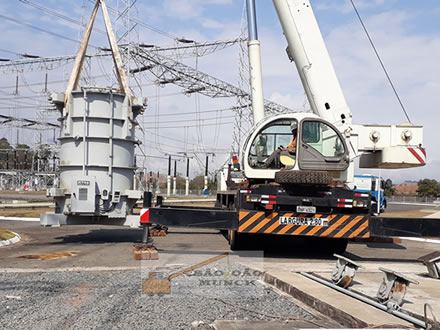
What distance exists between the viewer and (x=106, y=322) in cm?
549

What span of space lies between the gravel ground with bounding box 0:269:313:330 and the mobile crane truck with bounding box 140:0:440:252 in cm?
255

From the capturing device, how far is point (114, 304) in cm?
630

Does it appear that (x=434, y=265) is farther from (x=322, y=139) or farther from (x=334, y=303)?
(x=334, y=303)

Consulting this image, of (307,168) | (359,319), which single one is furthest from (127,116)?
(359,319)

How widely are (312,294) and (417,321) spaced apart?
1.60m

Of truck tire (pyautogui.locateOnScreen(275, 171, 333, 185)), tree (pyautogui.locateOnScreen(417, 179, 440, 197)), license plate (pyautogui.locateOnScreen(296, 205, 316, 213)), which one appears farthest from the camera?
tree (pyautogui.locateOnScreen(417, 179, 440, 197))

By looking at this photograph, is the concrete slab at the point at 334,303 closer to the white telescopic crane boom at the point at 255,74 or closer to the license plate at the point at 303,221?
the license plate at the point at 303,221

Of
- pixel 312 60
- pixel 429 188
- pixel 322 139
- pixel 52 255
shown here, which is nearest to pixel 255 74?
pixel 312 60

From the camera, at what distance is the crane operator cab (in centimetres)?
1053

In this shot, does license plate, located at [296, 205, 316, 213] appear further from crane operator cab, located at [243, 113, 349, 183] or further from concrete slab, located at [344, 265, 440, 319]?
concrete slab, located at [344, 265, 440, 319]

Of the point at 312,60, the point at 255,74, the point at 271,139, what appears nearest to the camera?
the point at 271,139

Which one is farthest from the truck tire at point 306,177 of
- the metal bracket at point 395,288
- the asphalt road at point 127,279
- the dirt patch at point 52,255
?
the dirt patch at point 52,255

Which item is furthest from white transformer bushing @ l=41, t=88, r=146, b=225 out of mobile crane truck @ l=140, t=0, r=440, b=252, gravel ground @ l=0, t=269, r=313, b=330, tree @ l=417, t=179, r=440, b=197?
tree @ l=417, t=179, r=440, b=197

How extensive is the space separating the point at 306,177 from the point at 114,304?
195 inches
